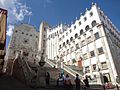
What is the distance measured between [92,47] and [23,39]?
2811cm

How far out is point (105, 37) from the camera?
26.5 m

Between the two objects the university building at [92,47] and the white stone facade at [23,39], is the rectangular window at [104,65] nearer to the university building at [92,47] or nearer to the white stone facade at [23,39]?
the university building at [92,47]

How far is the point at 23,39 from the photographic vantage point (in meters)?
47.1

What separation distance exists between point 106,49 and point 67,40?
16257 mm

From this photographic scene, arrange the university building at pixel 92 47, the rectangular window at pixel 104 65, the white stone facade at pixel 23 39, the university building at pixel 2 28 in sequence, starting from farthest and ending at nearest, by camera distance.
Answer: the white stone facade at pixel 23 39
the rectangular window at pixel 104 65
the university building at pixel 92 47
the university building at pixel 2 28

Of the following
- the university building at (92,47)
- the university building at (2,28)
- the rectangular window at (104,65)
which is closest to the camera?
the university building at (2,28)

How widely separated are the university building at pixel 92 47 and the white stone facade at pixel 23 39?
31.3 feet

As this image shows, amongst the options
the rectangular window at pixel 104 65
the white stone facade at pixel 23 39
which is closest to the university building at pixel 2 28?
the rectangular window at pixel 104 65

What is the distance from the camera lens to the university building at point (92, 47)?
24391mm

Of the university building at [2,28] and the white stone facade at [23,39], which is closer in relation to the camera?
the university building at [2,28]

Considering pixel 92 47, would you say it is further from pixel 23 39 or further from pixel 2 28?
pixel 23 39

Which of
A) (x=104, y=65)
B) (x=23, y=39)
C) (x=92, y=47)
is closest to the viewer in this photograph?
(x=104, y=65)

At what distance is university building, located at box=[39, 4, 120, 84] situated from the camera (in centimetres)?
2439

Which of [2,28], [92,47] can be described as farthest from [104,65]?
[2,28]
